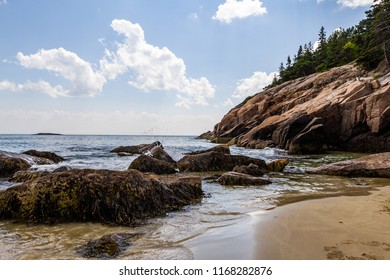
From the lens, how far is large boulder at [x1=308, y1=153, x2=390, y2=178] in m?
10.6

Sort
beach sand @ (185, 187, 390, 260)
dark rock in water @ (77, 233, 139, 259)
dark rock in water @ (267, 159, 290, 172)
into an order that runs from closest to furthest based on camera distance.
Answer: beach sand @ (185, 187, 390, 260) → dark rock in water @ (77, 233, 139, 259) → dark rock in water @ (267, 159, 290, 172)

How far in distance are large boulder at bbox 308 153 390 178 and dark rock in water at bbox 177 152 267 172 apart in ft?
10.1

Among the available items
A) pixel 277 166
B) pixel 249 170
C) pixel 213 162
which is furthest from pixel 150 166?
pixel 277 166

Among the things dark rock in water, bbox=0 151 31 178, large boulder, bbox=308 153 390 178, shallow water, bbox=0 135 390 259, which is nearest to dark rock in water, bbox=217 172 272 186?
shallow water, bbox=0 135 390 259

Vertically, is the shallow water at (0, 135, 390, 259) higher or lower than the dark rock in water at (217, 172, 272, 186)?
lower

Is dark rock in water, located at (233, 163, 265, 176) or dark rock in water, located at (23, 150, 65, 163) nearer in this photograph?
dark rock in water, located at (233, 163, 265, 176)

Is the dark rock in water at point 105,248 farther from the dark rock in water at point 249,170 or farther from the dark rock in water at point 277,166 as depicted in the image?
the dark rock in water at point 277,166

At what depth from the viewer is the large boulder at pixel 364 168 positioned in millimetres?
10571

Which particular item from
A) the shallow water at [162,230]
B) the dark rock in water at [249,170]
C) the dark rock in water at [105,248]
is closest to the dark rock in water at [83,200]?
the shallow water at [162,230]

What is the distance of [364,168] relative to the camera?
10.9 meters

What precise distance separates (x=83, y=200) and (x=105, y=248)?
6.54 feet

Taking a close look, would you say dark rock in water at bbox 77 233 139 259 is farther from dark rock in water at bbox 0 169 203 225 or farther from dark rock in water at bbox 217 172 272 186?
dark rock in water at bbox 217 172 272 186

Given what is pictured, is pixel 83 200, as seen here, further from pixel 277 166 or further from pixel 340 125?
pixel 340 125

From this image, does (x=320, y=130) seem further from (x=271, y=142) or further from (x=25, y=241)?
(x=25, y=241)
